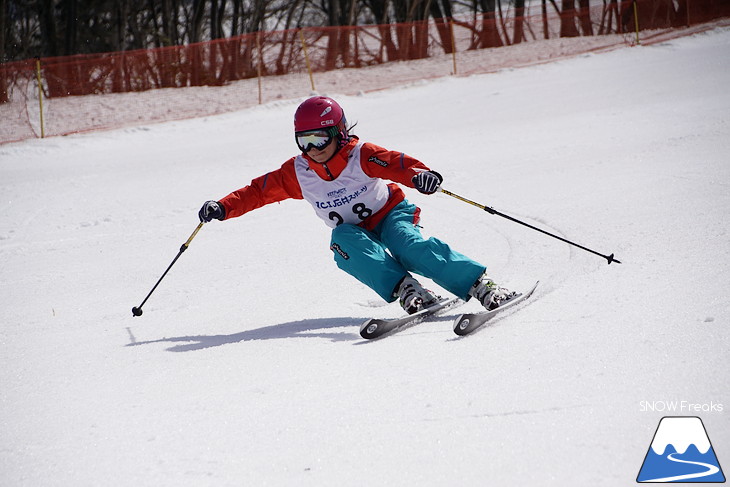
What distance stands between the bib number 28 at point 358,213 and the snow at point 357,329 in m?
0.60

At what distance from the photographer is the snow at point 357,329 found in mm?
2572

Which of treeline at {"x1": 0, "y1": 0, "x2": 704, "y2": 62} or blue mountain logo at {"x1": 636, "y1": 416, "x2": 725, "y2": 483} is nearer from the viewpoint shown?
blue mountain logo at {"x1": 636, "y1": 416, "x2": 725, "y2": 483}

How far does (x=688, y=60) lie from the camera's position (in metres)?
15.3

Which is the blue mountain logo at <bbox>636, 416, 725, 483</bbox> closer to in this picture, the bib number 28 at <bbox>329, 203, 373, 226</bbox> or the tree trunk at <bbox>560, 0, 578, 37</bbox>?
the bib number 28 at <bbox>329, 203, 373, 226</bbox>

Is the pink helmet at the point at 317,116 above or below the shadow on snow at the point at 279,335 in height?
above

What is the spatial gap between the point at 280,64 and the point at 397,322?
15.0 m

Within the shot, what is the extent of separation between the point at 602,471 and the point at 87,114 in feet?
48.9

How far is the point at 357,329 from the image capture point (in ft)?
13.9

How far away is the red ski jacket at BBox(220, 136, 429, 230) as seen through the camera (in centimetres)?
443

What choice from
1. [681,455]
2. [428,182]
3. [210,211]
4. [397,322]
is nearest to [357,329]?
[397,322]

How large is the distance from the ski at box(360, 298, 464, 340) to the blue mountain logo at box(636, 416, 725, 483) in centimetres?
164

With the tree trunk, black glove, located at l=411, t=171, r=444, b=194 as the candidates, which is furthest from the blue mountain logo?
the tree trunk

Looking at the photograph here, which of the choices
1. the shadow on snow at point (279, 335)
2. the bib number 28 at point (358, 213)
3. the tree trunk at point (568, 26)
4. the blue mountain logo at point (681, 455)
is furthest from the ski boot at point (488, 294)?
the tree trunk at point (568, 26)

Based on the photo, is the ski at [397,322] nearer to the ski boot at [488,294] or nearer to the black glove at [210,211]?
the ski boot at [488,294]
